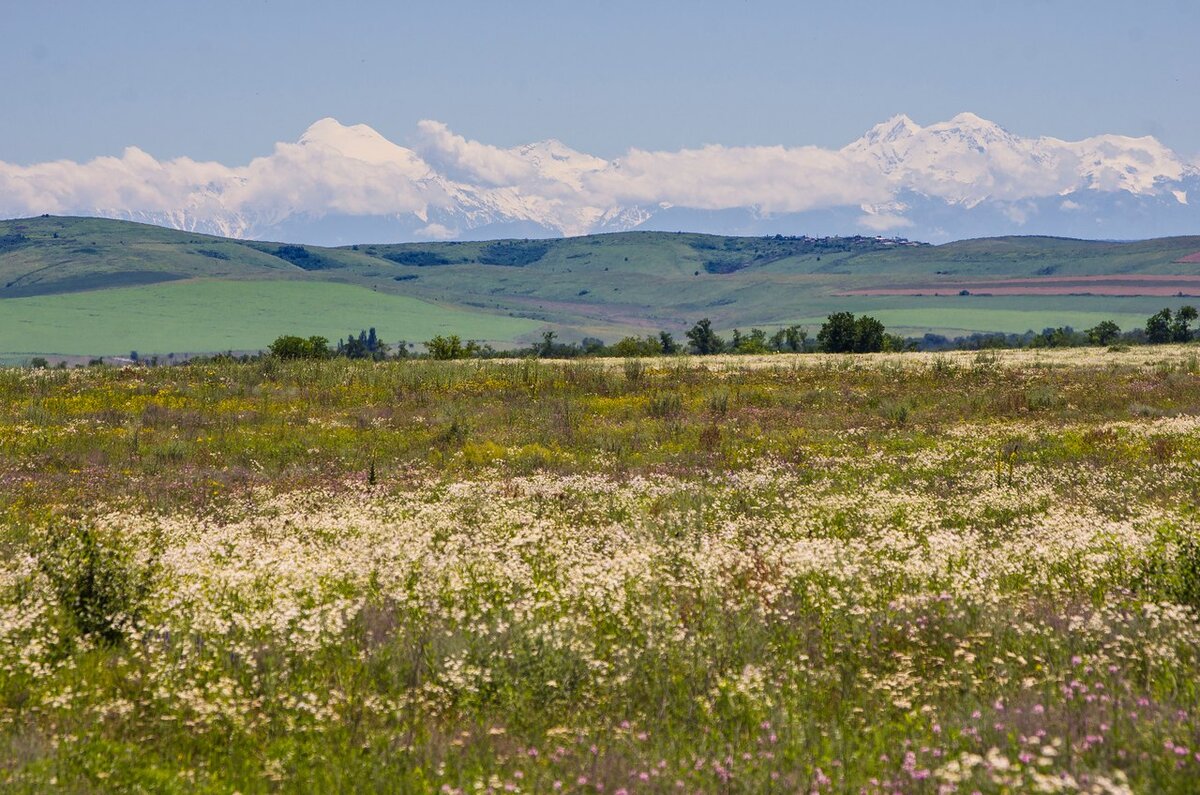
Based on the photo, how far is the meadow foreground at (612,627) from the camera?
21.7 feet

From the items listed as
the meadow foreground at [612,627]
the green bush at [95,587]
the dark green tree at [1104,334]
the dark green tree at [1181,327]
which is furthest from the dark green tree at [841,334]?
the green bush at [95,587]

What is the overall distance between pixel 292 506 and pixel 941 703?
1329cm

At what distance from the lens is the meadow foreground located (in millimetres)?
6629

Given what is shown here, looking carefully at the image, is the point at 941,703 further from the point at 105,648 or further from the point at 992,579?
the point at 105,648

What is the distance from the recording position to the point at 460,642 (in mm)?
8836

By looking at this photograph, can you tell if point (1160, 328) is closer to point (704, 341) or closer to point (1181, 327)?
point (1181, 327)

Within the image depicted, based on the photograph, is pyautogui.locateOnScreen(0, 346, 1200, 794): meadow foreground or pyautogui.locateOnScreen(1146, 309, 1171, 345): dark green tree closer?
pyautogui.locateOnScreen(0, 346, 1200, 794): meadow foreground

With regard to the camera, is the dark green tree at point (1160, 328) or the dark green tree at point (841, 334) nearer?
the dark green tree at point (841, 334)

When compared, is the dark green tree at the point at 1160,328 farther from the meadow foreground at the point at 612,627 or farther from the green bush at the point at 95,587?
the green bush at the point at 95,587

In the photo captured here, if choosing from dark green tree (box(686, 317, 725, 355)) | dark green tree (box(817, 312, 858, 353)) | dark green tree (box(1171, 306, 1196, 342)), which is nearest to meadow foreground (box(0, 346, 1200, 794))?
dark green tree (box(817, 312, 858, 353))

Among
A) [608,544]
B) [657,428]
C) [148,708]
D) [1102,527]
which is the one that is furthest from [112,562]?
[657,428]

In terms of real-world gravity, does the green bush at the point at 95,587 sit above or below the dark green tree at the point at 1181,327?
below

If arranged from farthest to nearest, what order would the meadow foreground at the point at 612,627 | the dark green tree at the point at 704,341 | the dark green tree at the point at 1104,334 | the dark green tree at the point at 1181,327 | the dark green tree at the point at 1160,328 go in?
the dark green tree at the point at 704,341 → the dark green tree at the point at 1104,334 → the dark green tree at the point at 1160,328 → the dark green tree at the point at 1181,327 → the meadow foreground at the point at 612,627

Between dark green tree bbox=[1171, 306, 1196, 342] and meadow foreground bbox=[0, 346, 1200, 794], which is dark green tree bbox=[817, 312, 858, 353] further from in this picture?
meadow foreground bbox=[0, 346, 1200, 794]
